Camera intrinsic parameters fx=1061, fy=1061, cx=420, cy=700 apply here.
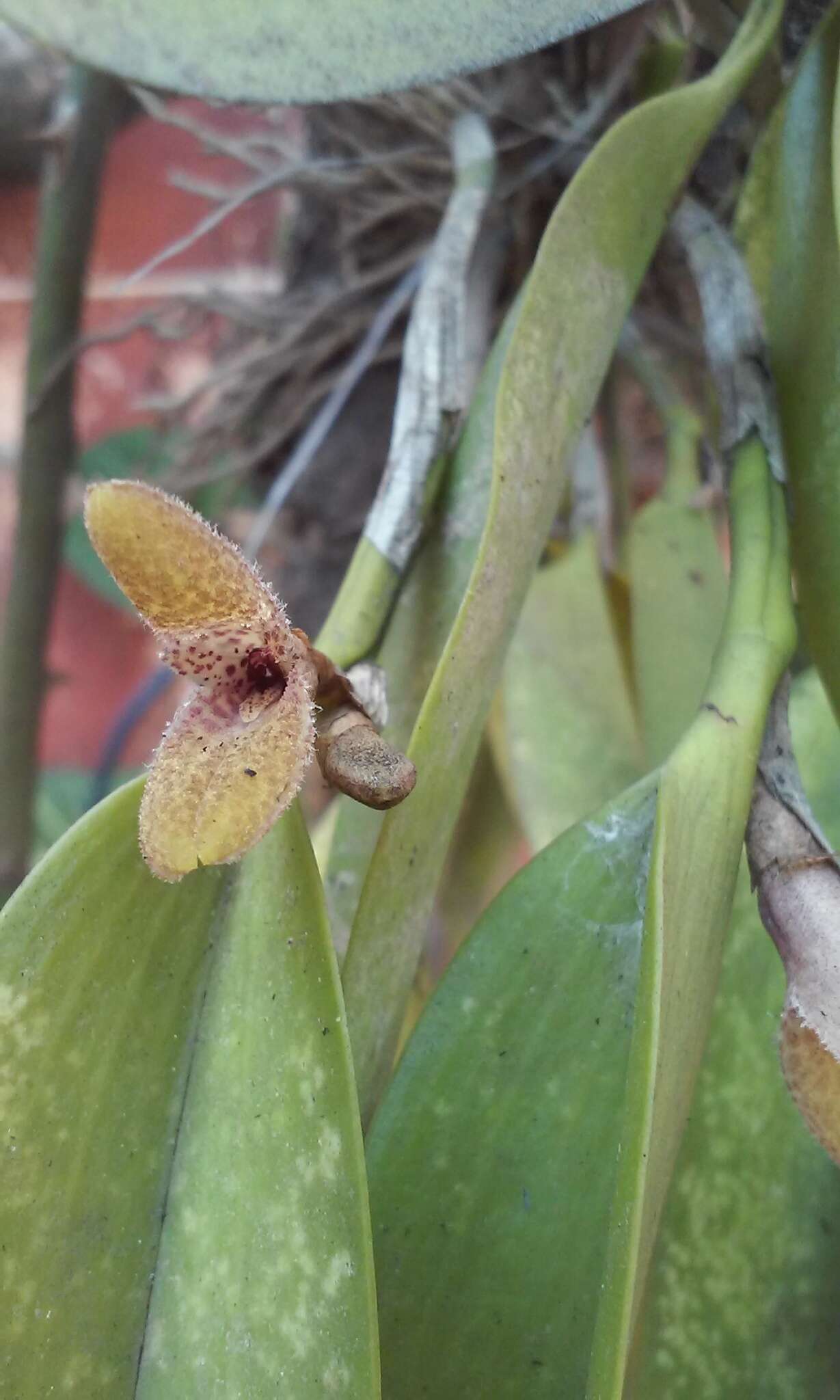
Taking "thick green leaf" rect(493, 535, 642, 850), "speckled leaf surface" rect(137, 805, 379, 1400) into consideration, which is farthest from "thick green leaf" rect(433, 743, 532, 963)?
"speckled leaf surface" rect(137, 805, 379, 1400)

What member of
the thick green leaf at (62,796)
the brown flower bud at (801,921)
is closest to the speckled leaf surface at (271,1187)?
the brown flower bud at (801,921)

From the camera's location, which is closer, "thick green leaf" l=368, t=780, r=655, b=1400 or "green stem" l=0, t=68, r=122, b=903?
"thick green leaf" l=368, t=780, r=655, b=1400

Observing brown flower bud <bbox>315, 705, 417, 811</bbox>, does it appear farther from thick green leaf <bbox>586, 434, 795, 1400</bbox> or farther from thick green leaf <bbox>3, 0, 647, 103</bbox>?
thick green leaf <bbox>3, 0, 647, 103</bbox>

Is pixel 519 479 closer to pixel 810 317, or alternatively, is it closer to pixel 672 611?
pixel 810 317

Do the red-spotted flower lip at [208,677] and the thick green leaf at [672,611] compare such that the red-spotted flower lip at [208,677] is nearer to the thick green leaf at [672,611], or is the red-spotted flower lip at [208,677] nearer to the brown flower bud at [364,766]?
the brown flower bud at [364,766]

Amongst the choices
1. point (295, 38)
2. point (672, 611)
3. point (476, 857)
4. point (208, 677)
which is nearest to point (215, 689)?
point (208, 677)

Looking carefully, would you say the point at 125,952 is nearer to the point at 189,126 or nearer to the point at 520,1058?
the point at 520,1058
